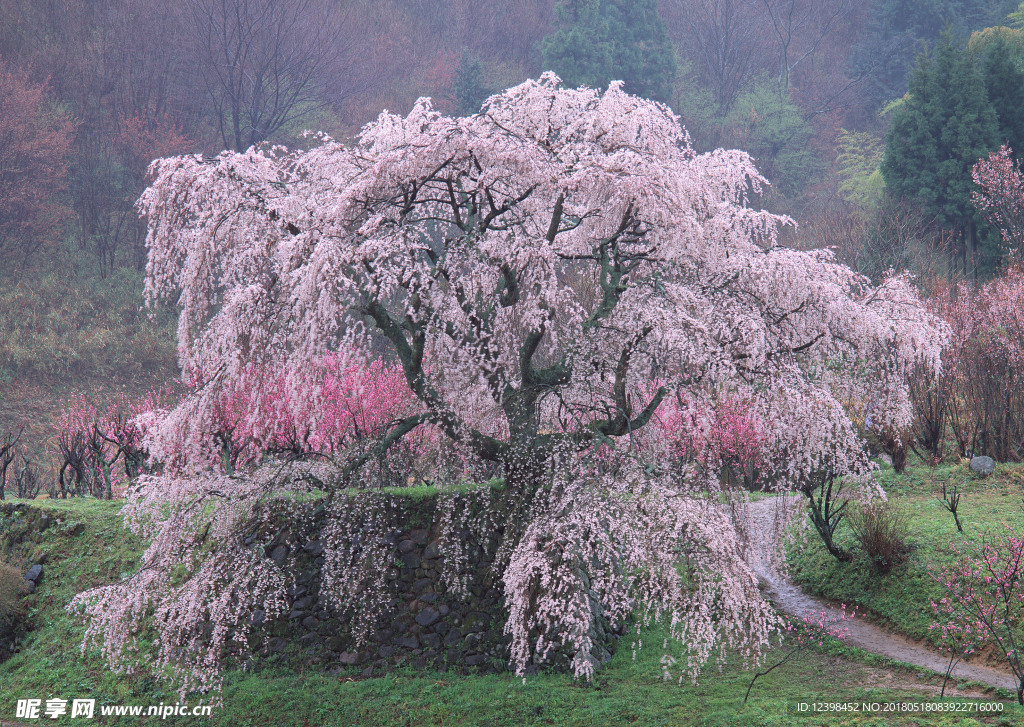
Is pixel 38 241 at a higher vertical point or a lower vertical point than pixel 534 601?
higher

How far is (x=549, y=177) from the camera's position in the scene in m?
7.13

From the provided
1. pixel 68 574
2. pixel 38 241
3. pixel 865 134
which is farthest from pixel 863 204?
pixel 38 241

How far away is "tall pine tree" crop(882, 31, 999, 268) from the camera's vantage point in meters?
21.6

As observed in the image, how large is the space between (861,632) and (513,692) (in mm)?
4196

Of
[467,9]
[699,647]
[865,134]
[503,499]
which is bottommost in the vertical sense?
[699,647]

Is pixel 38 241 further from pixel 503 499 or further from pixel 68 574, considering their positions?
pixel 503 499

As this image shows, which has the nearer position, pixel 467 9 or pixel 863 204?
pixel 863 204

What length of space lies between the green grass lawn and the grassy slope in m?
0.99

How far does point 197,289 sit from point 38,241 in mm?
22190

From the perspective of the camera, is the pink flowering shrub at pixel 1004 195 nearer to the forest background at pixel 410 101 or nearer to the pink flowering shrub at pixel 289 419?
the forest background at pixel 410 101

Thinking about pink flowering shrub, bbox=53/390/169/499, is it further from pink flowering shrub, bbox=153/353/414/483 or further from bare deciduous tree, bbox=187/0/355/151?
bare deciduous tree, bbox=187/0/355/151

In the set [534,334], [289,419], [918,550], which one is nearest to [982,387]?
[918,550]

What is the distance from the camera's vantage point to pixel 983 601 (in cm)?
812

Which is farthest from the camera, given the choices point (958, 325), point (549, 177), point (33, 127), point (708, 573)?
point (33, 127)
